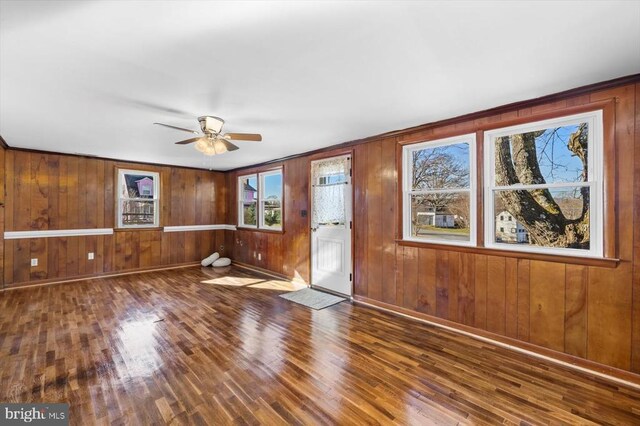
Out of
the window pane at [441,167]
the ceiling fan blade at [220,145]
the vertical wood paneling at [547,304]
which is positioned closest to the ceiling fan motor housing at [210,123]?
the ceiling fan blade at [220,145]

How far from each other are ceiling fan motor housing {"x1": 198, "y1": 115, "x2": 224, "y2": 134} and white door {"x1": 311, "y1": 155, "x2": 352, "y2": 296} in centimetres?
192

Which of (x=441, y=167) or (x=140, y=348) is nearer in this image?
(x=140, y=348)

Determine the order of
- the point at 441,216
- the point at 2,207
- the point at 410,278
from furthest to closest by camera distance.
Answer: the point at 2,207
the point at 410,278
the point at 441,216

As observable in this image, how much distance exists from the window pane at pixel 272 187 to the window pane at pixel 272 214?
0.41 ft

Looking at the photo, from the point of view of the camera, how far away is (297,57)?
1897mm

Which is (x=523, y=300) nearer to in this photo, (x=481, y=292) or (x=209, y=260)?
(x=481, y=292)

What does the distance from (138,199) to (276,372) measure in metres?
5.26

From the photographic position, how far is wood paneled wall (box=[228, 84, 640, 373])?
7.17 feet

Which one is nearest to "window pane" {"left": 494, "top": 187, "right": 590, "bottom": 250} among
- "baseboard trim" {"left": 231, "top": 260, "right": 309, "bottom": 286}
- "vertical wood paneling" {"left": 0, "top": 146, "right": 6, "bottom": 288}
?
"baseboard trim" {"left": 231, "top": 260, "right": 309, "bottom": 286}

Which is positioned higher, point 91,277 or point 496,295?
point 496,295

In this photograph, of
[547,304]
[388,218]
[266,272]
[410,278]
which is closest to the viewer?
[547,304]

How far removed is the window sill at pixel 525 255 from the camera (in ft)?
7.45

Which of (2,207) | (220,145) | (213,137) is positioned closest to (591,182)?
(220,145)

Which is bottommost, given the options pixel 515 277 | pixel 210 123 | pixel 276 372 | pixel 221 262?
pixel 276 372
